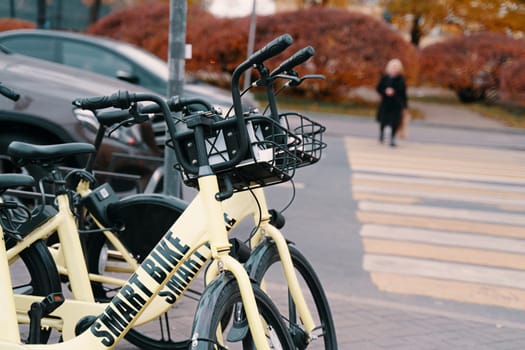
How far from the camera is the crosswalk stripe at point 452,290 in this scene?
6160mm

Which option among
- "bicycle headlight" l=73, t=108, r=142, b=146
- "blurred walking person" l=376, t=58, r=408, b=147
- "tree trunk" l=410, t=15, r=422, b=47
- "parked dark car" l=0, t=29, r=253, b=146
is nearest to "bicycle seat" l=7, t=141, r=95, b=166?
"bicycle headlight" l=73, t=108, r=142, b=146

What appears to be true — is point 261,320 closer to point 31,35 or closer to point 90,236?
point 90,236

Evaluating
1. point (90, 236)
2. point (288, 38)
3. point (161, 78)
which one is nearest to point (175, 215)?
point (90, 236)

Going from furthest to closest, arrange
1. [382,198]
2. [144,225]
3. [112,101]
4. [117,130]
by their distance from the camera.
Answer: [382,198], [117,130], [144,225], [112,101]

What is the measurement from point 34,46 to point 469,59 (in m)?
19.5

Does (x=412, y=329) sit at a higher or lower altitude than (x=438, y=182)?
higher

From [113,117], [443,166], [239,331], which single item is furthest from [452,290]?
[443,166]

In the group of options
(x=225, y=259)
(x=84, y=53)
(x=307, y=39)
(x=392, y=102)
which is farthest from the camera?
(x=307, y=39)

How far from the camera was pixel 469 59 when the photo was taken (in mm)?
27578

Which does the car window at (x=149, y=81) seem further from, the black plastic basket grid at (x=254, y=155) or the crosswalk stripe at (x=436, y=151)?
the black plastic basket grid at (x=254, y=155)

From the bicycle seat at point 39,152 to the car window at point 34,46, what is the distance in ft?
24.2

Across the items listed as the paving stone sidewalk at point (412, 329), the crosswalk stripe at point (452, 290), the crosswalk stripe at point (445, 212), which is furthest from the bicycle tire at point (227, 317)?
the crosswalk stripe at point (445, 212)

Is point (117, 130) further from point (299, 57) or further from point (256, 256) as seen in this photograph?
point (299, 57)

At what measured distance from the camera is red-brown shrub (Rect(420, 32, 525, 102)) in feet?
89.7
